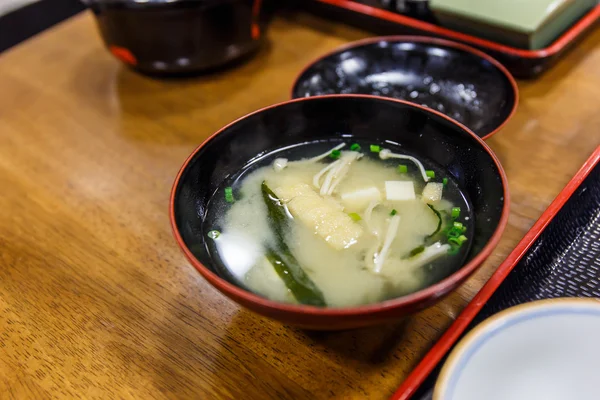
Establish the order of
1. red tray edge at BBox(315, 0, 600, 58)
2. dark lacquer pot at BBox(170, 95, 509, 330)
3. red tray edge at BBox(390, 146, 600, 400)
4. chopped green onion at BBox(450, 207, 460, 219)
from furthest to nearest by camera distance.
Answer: red tray edge at BBox(315, 0, 600, 58), chopped green onion at BBox(450, 207, 460, 219), red tray edge at BBox(390, 146, 600, 400), dark lacquer pot at BBox(170, 95, 509, 330)

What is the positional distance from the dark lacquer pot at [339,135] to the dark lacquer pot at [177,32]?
73cm

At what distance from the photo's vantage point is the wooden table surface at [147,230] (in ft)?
3.41

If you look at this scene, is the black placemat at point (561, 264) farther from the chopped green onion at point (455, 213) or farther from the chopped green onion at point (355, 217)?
the chopped green onion at point (355, 217)

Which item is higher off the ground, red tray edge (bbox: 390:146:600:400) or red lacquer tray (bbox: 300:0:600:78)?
red lacquer tray (bbox: 300:0:600:78)

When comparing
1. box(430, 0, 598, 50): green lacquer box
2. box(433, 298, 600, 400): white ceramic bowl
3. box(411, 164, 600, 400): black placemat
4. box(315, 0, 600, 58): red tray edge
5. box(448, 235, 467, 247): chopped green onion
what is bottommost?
box(411, 164, 600, 400): black placemat

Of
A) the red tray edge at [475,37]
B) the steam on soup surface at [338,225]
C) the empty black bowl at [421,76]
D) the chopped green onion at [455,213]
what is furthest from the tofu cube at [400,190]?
the red tray edge at [475,37]

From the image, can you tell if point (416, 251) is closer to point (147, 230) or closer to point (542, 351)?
point (542, 351)

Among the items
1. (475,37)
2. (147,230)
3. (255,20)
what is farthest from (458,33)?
(147,230)

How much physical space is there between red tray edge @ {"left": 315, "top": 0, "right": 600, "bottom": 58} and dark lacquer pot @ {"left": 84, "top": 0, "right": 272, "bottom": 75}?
1.45ft

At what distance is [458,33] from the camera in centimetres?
190

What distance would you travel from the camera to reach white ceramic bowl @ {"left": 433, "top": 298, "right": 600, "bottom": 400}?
2.86ft

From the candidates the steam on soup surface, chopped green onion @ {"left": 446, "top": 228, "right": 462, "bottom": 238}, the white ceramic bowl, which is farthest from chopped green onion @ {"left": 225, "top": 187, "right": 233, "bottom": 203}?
the white ceramic bowl

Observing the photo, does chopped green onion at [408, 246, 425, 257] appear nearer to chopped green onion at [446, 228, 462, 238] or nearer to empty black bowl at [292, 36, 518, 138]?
chopped green onion at [446, 228, 462, 238]

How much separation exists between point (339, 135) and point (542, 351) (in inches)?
27.6
